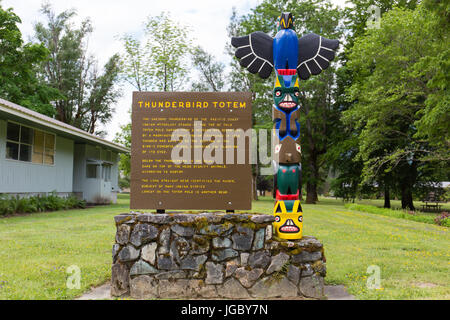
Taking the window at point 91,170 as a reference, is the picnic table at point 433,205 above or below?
below

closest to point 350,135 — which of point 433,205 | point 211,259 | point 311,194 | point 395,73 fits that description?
point 311,194

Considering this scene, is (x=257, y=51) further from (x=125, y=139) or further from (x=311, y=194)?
(x=125, y=139)

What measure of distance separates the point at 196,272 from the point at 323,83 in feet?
78.6

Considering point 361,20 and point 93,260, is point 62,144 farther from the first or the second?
point 361,20

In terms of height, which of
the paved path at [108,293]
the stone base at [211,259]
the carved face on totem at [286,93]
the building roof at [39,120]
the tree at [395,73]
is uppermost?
the tree at [395,73]

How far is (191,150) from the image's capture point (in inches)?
199

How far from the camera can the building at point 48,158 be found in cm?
1391

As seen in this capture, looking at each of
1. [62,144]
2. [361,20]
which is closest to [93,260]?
[62,144]

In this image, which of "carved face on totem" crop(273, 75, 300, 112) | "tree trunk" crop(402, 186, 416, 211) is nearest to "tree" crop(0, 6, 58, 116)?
"carved face on totem" crop(273, 75, 300, 112)

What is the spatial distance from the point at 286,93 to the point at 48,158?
596 inches

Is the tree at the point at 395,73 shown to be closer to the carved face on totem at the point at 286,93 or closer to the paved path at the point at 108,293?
the carved face on totem at the point at 286,93

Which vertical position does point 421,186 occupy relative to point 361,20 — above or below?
below

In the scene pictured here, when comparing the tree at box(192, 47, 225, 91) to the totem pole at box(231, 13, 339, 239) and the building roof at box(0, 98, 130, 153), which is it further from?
the totem pole at box(231, 13, 339, 239)

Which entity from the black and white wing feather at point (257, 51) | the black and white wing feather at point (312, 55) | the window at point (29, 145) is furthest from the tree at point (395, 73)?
the window at point (29, 145)
